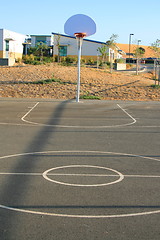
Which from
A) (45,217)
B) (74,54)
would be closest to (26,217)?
(45,217)

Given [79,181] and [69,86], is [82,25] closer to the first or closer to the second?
[69,86]

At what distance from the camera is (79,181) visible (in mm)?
8594

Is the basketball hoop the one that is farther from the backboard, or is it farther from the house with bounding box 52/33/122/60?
the house with bounding box 52/33/122/60

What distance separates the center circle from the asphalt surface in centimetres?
2

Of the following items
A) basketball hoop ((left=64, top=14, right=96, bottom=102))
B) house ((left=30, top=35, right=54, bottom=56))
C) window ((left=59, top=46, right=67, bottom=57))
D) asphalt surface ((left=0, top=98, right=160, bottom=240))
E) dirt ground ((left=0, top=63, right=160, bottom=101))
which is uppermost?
house ((left=30, top=35, right=54, bottom=56))

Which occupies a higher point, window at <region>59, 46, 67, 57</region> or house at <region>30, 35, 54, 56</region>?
house at <region>30, 35, 54, 56</region>

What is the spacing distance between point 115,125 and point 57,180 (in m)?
9.30

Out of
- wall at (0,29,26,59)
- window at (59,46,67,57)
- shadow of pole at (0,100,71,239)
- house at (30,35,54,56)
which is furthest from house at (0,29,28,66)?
shadow of pole at (0,100,71,239)

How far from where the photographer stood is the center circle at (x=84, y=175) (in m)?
8.50

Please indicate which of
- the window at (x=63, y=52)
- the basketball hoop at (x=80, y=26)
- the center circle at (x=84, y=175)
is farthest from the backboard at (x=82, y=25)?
the window at (x=63, y=52)

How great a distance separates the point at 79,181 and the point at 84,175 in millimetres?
525

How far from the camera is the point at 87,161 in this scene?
10523 mm

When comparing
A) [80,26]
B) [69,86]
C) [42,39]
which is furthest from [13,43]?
[80,26]

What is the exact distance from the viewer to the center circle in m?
8.50
